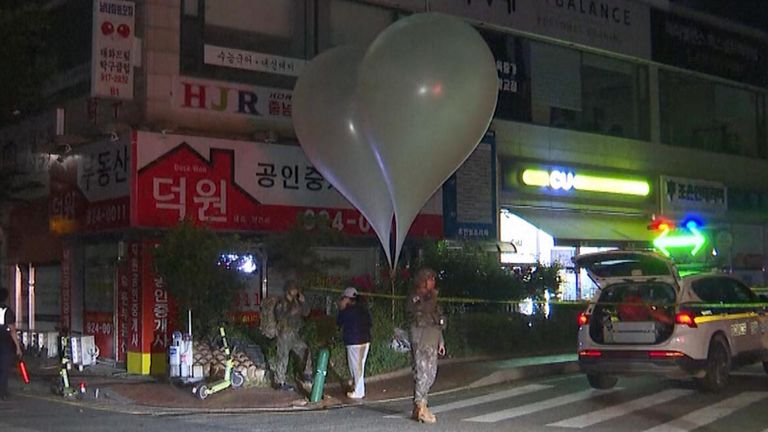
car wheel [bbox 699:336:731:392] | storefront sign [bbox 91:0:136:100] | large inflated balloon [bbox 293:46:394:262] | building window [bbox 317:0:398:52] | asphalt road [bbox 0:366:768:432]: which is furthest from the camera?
building window [bbox 317:0:398:52]

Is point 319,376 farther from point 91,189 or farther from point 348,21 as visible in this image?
point 348,21

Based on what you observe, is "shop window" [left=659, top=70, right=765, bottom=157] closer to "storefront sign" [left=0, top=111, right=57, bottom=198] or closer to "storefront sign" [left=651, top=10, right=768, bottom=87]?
"storefront sign" [left=651, top=10, right=768, bottom=87]

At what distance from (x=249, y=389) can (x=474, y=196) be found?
1024cm

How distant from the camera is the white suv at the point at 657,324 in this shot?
13.1m

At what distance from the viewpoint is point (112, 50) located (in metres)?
18.0

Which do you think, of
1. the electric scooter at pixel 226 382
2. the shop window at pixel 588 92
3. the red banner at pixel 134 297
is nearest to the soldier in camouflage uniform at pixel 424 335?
the electric scooter at pixel 226 382

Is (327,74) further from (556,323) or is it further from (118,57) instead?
(556,323)

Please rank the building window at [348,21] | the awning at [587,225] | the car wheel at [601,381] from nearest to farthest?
the car wheel at [601,381], the building window at [348,21], the awning at [587,225]

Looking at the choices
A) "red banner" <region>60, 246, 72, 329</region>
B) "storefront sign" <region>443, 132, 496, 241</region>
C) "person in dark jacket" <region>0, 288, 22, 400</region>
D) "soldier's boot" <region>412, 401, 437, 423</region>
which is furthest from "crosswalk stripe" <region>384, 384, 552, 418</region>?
"red banner" <region>60, 246, 72, 329</region>

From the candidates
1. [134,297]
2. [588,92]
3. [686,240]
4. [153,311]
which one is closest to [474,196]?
[588,92]

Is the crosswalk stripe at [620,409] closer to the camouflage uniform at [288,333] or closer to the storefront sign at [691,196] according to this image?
the camouflage uniform at [288,333]

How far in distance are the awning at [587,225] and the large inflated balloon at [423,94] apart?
13.3m

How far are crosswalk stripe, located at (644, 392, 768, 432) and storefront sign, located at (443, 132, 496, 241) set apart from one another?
33.4ft

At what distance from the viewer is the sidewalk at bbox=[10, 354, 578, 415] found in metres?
13.6
